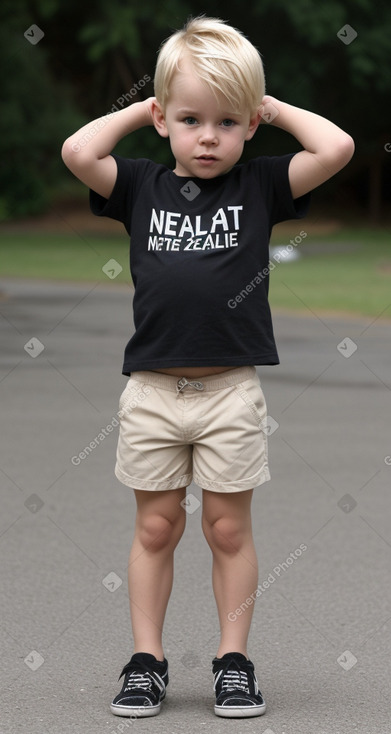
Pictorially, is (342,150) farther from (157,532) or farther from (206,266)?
(157,532)

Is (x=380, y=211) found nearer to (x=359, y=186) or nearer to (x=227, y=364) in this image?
(x=359, y=186)

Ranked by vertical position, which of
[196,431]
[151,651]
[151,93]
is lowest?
[151,651]

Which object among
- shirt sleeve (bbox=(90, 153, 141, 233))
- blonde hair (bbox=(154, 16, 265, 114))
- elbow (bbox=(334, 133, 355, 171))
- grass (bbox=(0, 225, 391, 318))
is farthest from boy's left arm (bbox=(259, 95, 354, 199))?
grass (bbox=(0, 225, 391, 318))

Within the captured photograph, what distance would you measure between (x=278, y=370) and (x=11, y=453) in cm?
388

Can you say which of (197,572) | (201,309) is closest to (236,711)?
(201,309)

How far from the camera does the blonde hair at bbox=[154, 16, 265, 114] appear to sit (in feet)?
10.9

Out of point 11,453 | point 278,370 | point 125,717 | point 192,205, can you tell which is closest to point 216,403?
point 192,205

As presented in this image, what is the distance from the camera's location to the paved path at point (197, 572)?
11.7 feet

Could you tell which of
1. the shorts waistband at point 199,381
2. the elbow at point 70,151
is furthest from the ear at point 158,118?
the shorts waistband at point 199,381

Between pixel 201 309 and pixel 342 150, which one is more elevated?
pixel 342 150

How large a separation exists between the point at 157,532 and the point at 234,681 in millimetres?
447

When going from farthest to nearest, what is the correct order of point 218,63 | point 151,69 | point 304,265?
point 151,69 → point 304,265 → point 218,63

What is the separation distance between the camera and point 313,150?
3.51 metres

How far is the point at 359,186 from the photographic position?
42.8 meters
